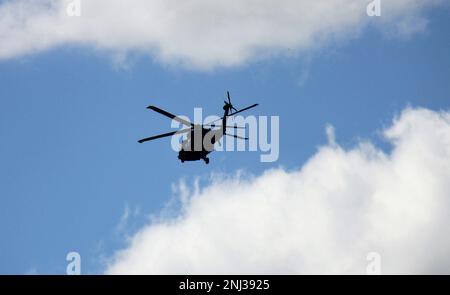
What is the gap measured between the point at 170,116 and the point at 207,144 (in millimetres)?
7228
